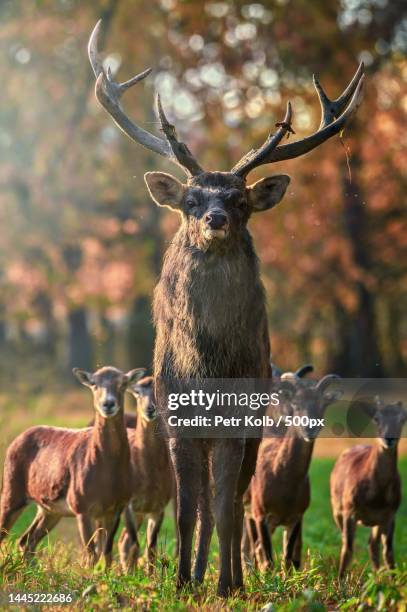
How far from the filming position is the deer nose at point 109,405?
8695mm

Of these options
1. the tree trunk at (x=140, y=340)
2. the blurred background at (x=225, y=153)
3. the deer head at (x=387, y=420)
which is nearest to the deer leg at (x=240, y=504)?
the deer head at (x=387, y=420)

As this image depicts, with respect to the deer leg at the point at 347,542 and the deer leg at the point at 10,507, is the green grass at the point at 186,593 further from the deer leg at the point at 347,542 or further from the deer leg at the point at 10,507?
the deer leg at the point at 347,542

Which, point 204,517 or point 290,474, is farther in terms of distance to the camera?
point 290,474

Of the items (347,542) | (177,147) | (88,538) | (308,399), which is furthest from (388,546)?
(177,147)

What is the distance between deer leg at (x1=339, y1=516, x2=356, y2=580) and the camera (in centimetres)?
902

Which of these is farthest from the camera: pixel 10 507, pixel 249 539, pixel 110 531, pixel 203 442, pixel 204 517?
pixel 249 539

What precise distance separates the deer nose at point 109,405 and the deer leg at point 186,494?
2.05m

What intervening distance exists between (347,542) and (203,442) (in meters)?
2.99

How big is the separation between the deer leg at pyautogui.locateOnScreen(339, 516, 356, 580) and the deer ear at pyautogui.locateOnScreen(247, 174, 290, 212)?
10.9 ft

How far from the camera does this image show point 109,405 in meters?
8.73

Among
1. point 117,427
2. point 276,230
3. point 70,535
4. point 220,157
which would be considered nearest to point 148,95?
point 220,157

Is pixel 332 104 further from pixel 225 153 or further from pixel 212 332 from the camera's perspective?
pixel 225 153

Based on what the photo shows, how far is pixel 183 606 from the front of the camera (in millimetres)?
5922

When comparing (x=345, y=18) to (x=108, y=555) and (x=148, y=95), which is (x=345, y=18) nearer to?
(x=148, y=95)
